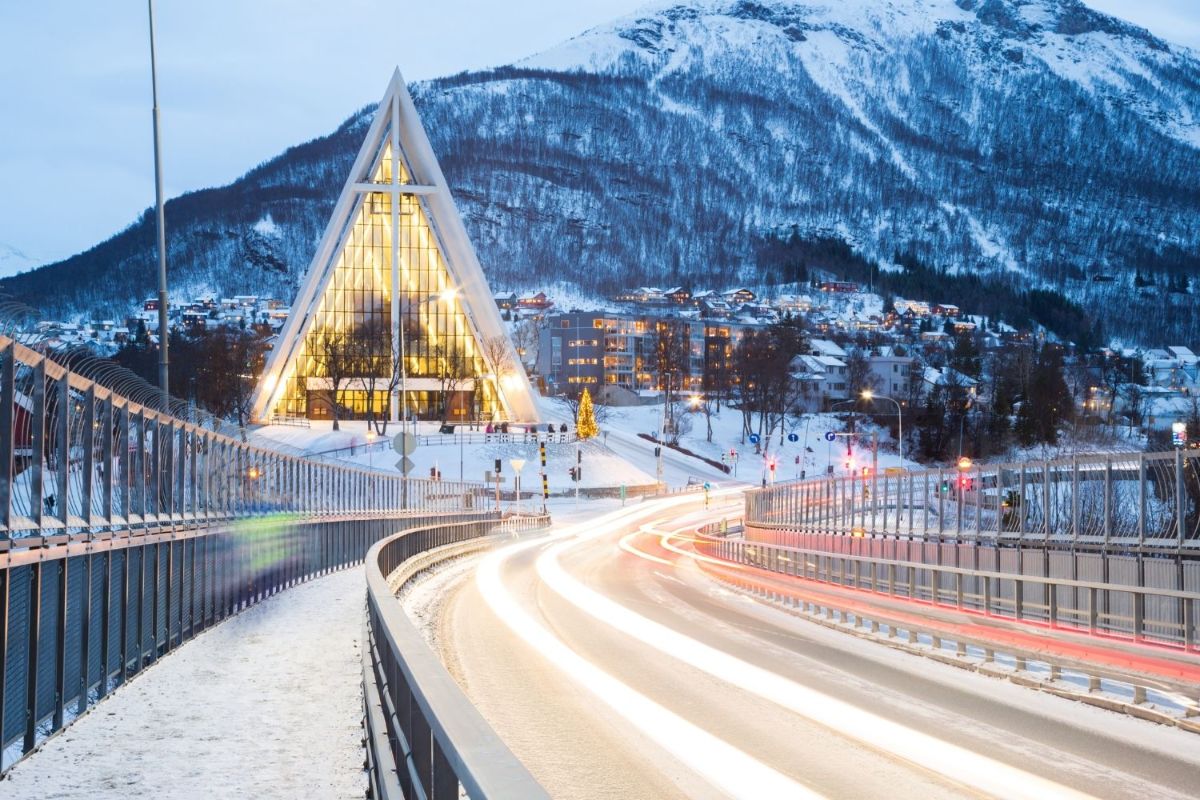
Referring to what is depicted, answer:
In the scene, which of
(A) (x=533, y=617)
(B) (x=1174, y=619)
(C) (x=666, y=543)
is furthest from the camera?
(C) (x=666, y=543)

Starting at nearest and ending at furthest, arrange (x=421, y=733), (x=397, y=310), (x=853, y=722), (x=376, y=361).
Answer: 1. (x=421, y=733)
2. (x=853, y=722)
3. (x=376, y=361)
4. (x=397, y=310)

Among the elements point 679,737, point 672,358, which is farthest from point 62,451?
point 672,358

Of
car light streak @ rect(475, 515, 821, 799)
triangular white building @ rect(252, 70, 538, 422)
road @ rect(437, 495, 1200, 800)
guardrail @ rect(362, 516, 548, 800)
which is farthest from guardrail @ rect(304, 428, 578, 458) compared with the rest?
guardrail @ rect(362, 516, 548, 800)

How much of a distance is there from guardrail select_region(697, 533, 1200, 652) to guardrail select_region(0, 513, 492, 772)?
32.1 feet

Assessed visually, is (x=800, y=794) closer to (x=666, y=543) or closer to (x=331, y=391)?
(x=666, y=543)

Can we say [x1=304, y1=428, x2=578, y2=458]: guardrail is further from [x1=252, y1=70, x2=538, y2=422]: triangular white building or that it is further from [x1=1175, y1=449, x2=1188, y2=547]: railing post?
[x1=1175, y1=449, x2=1188, y2=547]: railing post

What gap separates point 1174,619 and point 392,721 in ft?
38.3

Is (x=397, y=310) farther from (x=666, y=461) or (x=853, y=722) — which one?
(x=853, y=722)

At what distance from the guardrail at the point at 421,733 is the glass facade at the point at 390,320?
343 ft

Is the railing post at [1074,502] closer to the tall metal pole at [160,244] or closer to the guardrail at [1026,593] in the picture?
the guardrail at [1026,593]

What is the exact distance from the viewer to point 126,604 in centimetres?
1295

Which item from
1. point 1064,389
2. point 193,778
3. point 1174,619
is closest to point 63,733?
point 193,778

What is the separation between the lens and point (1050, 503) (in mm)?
21109

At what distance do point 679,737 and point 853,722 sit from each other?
5.22 feet
